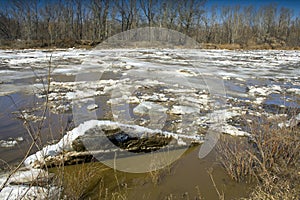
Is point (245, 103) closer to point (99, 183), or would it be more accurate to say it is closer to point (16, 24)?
point (99, 183)

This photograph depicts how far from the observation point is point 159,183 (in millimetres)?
2783

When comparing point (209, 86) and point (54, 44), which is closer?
point (209, 86)

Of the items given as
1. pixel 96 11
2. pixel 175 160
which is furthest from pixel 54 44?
pixel 175 160

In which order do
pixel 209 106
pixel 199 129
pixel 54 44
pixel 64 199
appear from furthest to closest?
1. pixel 54 44
2. pixel 209 106
3. pixel 199 129
4. pixel 64 199

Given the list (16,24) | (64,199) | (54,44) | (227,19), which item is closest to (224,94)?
(64,199)

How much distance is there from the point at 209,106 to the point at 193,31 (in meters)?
43.7

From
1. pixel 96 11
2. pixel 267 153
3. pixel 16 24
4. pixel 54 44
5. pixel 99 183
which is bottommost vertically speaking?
pixel 99 183

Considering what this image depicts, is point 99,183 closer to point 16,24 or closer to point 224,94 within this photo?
point 224,94

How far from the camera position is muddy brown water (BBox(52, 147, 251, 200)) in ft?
8.41

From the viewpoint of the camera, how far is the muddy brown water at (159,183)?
8.41 ft

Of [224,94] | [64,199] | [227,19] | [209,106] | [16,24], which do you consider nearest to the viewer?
[64,199]

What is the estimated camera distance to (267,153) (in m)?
2.89

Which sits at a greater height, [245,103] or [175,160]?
[245,103]

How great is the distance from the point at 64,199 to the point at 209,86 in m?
6.69
